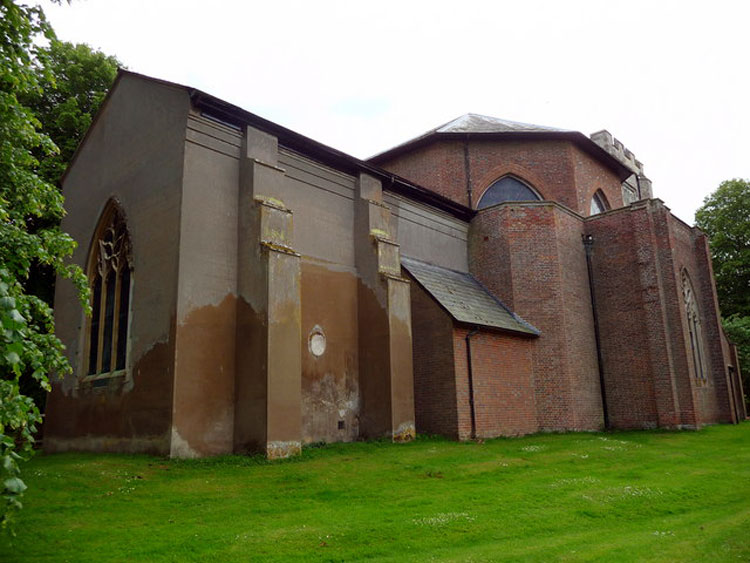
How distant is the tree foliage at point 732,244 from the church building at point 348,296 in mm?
15038

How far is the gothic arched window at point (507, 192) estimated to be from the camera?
24453mm

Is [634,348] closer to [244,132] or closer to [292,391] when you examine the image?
[292,391]

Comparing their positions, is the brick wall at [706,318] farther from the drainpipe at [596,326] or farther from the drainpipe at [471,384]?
the drainpipe at [471,384]

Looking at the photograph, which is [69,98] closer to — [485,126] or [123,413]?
[123,413]

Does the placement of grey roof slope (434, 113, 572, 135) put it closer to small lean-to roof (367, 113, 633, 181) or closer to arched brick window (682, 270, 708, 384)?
small lean-to roof (367, 113, 633, 181)

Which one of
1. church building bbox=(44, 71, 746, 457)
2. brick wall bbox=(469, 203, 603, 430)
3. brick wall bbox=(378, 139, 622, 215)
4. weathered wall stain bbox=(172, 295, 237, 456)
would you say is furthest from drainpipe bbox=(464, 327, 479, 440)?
brick wall bbox=(378, 139, 622, 215)

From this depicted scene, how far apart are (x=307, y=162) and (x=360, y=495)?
9442 millimetres

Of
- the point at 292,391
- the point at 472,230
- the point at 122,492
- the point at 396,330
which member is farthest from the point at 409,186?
the point at 122,492

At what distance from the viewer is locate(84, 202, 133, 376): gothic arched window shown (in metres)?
14.6

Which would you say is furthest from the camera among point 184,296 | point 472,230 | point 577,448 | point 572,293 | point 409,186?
point 472,230

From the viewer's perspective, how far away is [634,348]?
20.3 metres

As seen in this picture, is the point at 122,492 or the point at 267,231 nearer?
the point at 122,492

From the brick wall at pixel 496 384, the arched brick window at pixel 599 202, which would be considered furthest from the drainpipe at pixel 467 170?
the brick wall at pixel 496 384

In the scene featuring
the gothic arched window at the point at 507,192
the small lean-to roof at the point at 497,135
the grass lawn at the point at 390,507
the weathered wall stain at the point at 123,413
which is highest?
the small lean-to roof at the point at 497,135
